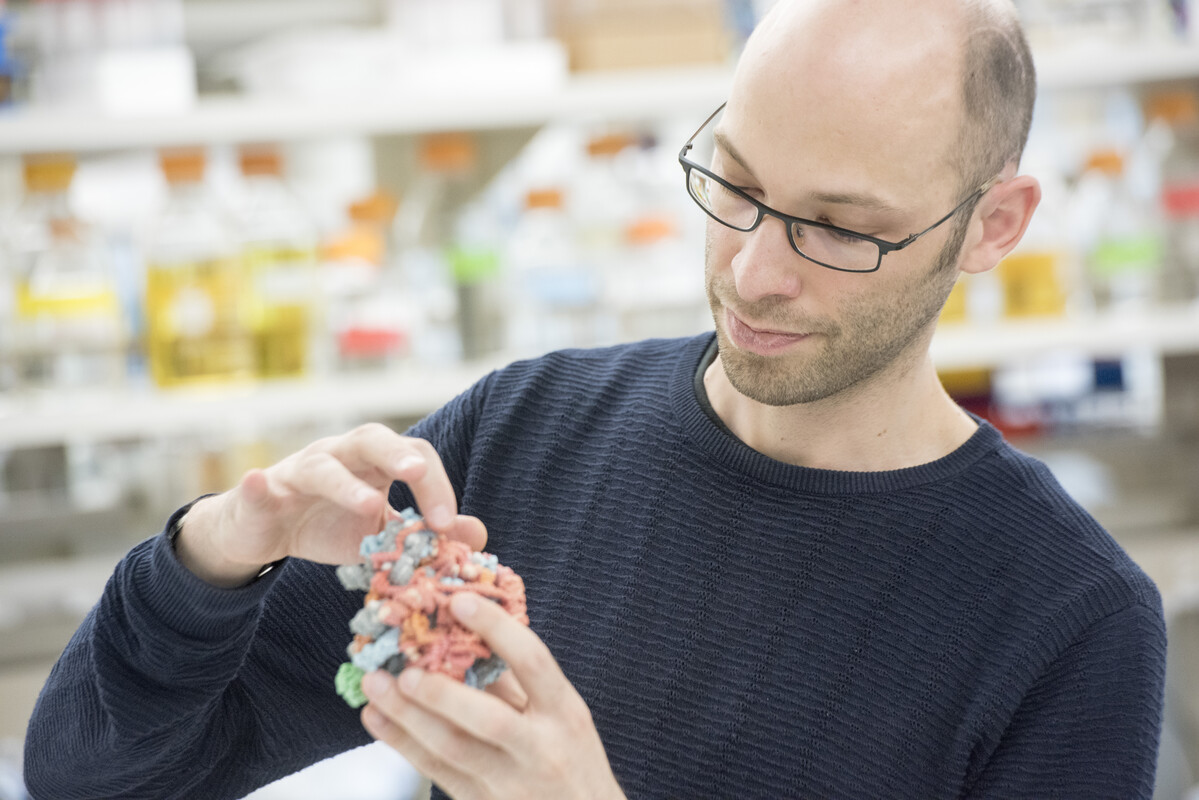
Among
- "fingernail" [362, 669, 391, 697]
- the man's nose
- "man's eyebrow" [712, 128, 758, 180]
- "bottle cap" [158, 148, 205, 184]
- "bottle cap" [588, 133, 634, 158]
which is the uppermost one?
"man's eyebrow" [712, 128, 758, 180]

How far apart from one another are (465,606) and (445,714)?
0.20 feet

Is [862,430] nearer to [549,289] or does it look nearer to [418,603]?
[418,603]

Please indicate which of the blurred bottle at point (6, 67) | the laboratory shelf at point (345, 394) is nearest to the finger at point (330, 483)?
the laboratory shelf at point (345, 394)

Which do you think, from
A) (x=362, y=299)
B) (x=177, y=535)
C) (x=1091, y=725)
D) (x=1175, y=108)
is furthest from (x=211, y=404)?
(x=1175, y=108)

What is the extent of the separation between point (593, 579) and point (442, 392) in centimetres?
77

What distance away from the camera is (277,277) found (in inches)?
68.7

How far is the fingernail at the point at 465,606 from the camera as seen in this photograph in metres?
0.66

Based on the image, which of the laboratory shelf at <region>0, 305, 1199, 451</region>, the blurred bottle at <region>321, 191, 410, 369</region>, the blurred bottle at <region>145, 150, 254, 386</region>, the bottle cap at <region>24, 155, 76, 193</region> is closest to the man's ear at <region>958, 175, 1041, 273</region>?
the laboratory shelf at <region>0, 305, 1199, 451</region>

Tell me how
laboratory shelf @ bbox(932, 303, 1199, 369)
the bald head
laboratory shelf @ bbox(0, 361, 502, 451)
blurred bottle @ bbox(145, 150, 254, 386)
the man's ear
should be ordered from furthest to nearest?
laboratory shelf @ bbox(932, 303, 1199, 369), blurred bottle @ bbox(145, 150, 254, 386), laboratory shelf @ bbox(0, 361, 502, 451), the man's ear, the bald head

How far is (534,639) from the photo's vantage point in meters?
0.66

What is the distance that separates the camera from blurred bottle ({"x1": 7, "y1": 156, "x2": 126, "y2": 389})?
1.67 meters

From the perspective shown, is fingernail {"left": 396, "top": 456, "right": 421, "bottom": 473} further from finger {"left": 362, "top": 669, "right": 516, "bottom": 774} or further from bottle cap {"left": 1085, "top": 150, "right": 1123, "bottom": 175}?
bottle cap {"left": 1085, "top": 150, "right": 1123, "bottom": 175}

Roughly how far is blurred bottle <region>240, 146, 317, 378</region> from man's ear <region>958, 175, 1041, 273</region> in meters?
1.07

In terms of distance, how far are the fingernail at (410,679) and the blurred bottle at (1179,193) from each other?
1728 millimetres
